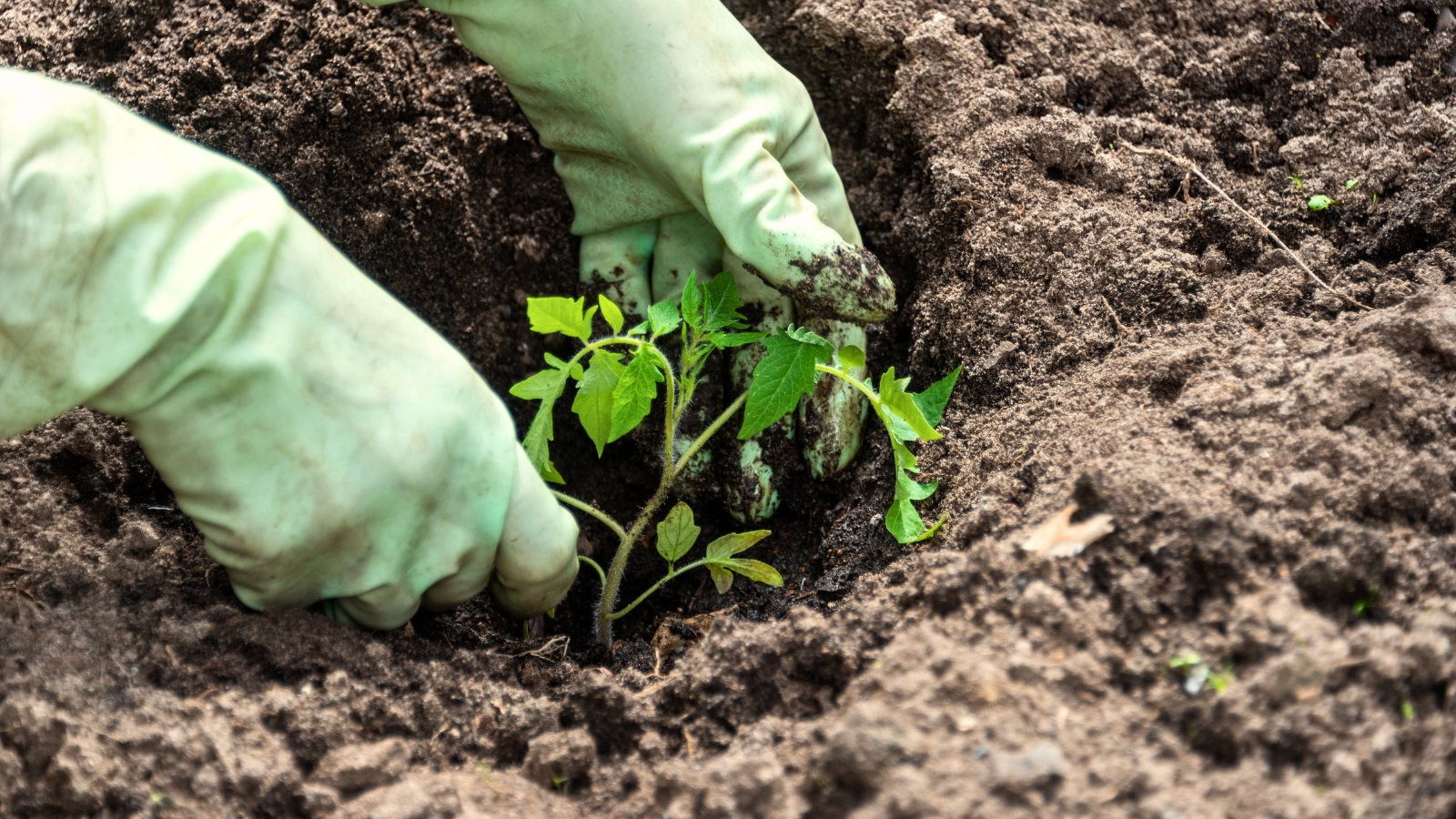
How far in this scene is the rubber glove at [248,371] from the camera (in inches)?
49.6

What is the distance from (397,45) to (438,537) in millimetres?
1162

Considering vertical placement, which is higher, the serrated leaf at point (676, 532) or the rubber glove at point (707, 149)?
the rubber glove at point (707, 149)

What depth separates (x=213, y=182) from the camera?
1.33 metres

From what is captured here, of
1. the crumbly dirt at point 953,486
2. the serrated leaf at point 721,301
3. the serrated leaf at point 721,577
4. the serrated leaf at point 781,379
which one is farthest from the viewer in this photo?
the serrated leaf at point 721,577

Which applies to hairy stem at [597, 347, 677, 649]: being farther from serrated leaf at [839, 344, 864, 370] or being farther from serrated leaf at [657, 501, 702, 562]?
serrated leaf at [839, 344, 864, 370]

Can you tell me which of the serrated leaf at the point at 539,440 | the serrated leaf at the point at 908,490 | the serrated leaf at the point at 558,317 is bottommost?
the serrated leaf at the point at 908,490

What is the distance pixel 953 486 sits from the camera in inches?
70.4

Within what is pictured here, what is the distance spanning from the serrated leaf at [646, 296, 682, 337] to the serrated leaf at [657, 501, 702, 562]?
325 millimetres

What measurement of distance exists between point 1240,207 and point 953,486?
2.54 ft

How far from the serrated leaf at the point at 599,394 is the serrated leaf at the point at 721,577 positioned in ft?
1.01

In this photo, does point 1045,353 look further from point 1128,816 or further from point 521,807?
point 521,807

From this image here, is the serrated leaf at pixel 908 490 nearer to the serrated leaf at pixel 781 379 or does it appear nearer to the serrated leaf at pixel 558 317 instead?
the serrated leaf at pixel 781 379

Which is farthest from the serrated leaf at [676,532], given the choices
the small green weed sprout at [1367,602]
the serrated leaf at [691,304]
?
the small green weed sprout at [1367,602]

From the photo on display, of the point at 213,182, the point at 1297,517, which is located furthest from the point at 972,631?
the point at 213,182
